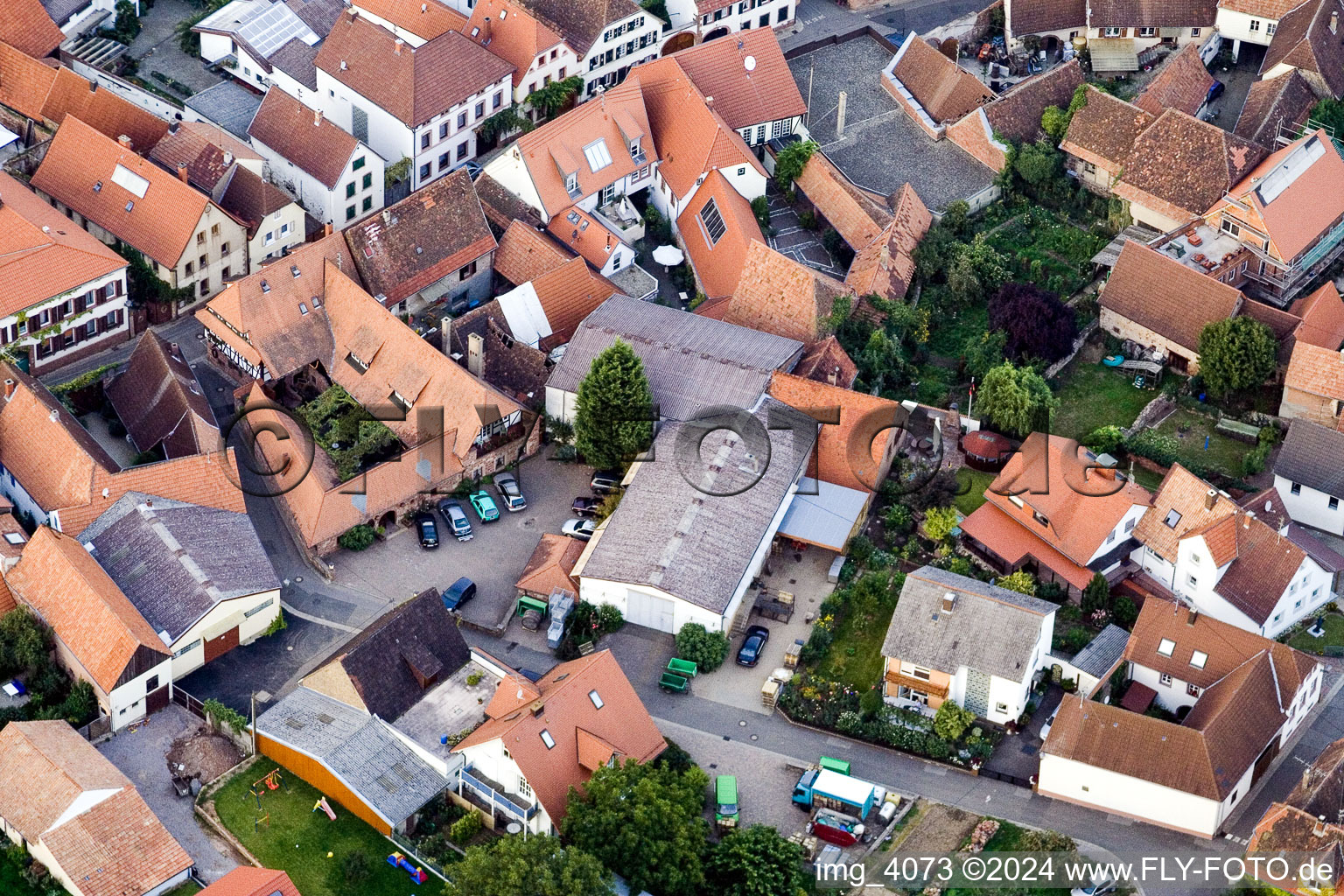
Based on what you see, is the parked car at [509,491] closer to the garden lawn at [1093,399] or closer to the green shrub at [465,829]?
the green shrub at [465,829]

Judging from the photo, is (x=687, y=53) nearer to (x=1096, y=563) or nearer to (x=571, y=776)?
(x=1096, y=563)

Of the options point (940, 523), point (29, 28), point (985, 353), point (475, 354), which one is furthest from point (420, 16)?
point (940, 523)

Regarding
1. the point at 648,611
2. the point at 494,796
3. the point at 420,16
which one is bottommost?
the point at 494,796

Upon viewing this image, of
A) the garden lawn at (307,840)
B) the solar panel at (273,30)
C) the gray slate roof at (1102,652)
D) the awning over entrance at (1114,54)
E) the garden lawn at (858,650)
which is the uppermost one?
the solar panel at (273,30)

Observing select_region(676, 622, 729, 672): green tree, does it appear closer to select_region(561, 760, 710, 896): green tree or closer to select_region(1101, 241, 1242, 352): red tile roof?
select_region(561, 760, 710, 896): green tree

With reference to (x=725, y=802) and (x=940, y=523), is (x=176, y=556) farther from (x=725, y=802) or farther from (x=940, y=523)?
(x=940, y=523)

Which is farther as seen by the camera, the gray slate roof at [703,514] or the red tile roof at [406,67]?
the red tile roof at [406,67]

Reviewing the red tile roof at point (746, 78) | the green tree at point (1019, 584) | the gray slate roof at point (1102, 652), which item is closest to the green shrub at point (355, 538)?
the green tree at point (1019, 584)
